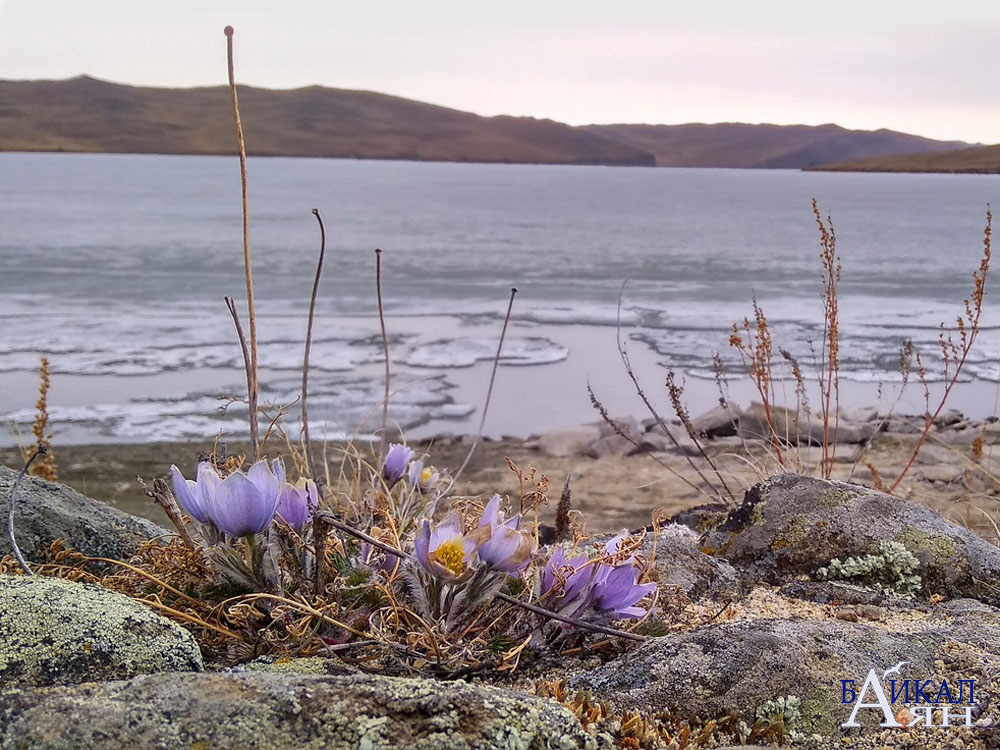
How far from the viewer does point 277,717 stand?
1.09 meters

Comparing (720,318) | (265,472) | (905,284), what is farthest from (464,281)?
(265,472)

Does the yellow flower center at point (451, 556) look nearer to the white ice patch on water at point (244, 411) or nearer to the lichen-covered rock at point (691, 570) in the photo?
the lichen-covered rock at point (691, 570)

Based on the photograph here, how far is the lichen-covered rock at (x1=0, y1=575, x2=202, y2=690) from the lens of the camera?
4.23ft

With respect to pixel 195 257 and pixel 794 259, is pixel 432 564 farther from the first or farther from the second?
pixel 794 259

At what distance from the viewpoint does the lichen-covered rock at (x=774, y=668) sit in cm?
138

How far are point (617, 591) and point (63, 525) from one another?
1.32 meters

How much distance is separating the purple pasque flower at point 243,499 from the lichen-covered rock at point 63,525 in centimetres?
73

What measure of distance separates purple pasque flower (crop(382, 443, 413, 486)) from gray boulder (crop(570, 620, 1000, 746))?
2.88 ft

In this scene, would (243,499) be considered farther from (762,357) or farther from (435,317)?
(435,317)

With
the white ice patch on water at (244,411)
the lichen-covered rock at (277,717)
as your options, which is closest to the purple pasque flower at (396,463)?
the lichen-covered rock at (277,717)

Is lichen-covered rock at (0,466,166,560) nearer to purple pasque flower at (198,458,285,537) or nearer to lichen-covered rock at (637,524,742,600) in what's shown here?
purple pasque flower at (198,458,285,537)

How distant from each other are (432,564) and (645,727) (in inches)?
15.7

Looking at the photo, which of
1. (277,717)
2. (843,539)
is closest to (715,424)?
(843,539)

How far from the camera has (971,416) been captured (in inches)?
339
